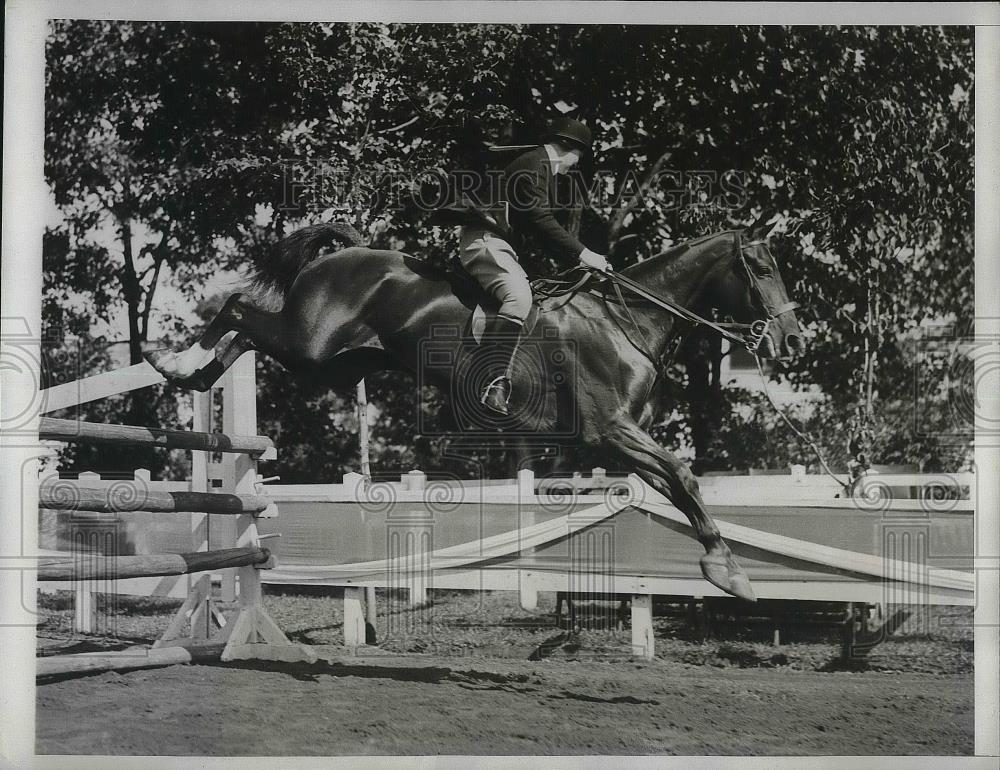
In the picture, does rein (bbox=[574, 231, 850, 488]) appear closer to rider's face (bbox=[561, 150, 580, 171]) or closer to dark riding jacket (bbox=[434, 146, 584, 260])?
dark riding jacket (bbox=[434, 146, 584, 260])

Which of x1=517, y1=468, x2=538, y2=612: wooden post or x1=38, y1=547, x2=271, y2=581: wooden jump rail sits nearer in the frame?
x1=38, y1=547, x2=271, y2=581: wooden jump rail

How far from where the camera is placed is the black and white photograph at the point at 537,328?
16.9 feet

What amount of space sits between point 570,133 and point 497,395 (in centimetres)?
132

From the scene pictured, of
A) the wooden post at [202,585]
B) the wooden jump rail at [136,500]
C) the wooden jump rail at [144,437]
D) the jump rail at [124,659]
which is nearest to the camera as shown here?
the wooden jump rail at [144,437]

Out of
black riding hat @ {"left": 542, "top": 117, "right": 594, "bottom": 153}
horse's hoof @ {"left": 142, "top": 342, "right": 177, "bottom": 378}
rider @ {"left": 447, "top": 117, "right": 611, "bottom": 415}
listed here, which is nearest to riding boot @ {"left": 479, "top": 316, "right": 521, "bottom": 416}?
rider @ {"left": 447, "top": 117, "right": 611, "bottom": 415}

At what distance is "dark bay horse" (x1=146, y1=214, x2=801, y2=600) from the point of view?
17.0 ft

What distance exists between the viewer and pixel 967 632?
5.14 m

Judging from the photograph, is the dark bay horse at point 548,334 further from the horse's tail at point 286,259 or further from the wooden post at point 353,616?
the wooden post at point 353,616

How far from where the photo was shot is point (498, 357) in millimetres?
5172

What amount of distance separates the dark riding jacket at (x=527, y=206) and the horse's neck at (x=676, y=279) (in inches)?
15.3

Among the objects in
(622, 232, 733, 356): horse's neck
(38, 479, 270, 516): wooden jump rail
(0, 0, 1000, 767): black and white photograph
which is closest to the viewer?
(38, 479, 270, 516): wooden jump rail

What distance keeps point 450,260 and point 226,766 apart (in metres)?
2.61

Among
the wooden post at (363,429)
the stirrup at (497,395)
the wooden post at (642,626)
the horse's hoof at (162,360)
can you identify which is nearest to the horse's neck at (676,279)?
the stirrup at (497,395)

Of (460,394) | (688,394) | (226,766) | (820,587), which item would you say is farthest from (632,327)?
(226,766)
